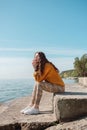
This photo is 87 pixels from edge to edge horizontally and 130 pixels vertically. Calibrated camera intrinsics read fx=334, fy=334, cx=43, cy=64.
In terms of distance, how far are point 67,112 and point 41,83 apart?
1398 mm

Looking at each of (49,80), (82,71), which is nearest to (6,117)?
(49,80)

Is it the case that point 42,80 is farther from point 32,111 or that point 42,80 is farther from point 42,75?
point 32,111

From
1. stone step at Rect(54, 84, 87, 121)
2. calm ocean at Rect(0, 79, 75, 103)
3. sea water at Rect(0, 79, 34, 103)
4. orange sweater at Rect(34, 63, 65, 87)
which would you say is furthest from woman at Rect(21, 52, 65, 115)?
sea water at Rect(0, 79, 34, 103)

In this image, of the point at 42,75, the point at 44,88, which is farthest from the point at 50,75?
the point at 44,88

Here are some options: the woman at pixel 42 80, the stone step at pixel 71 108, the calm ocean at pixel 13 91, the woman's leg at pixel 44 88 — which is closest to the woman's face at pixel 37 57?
the woman at pixel 42 80

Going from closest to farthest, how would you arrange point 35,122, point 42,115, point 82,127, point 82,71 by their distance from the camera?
point 82,127 < point 35,122 < point 42,115 < point 82,71

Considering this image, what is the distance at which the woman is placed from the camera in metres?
7.82

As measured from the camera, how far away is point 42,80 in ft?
25.8

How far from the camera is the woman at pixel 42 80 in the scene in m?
7.82

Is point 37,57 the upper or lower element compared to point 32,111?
upper

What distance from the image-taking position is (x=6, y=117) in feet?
25.3

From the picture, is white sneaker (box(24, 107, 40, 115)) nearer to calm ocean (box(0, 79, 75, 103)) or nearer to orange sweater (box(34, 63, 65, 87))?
orange sweater (box(34, 63, 65, 87))

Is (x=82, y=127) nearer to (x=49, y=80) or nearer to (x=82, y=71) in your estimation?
(x=49, y=80)

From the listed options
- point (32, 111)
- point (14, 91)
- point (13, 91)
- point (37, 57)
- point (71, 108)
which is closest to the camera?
point (71, 108)
